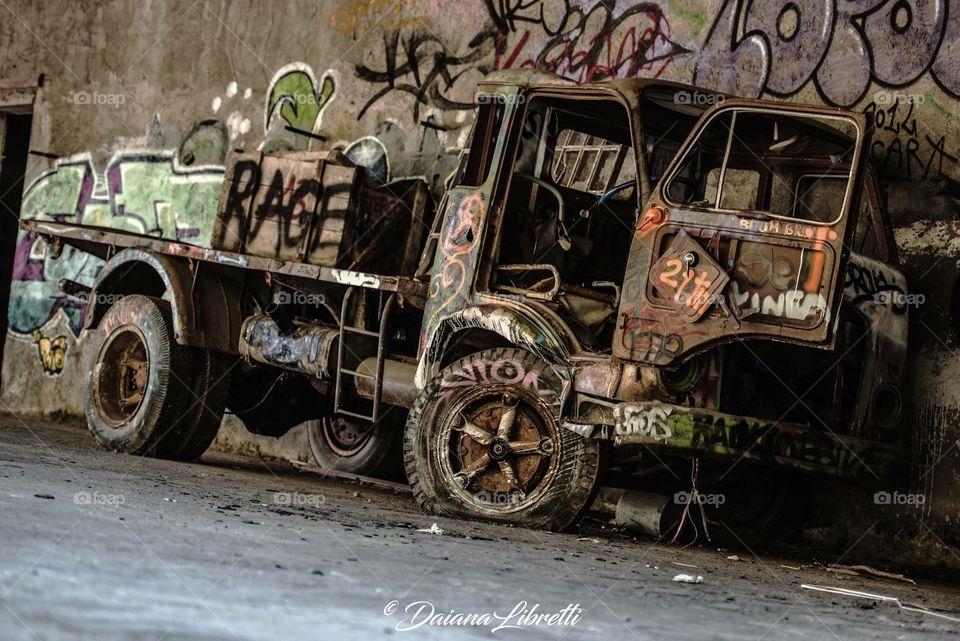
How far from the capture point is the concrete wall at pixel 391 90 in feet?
22.9

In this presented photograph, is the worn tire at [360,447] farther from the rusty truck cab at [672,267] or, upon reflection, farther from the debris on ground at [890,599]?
the debris on ground at [890,599]

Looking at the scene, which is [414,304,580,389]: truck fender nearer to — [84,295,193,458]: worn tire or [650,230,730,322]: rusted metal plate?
[650,230,730,322]: rusted metal plate

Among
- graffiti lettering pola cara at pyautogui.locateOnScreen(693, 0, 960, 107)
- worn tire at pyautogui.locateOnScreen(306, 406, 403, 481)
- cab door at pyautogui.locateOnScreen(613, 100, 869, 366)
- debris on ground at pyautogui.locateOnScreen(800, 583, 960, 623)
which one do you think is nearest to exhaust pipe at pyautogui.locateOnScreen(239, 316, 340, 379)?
worn tire at pyautogui.locateOnScreen(306, 406, 403, 481)

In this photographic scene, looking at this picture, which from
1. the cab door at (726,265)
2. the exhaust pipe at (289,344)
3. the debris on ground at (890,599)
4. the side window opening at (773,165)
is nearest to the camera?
the debris on ground at (890,599)

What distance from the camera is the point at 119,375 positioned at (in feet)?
27.6

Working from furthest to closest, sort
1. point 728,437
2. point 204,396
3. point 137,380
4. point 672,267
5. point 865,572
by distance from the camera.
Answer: point 137,380
point 204,396
point 865,572
point 672,267
point 728,437

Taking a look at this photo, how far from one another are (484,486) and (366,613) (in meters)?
3.01

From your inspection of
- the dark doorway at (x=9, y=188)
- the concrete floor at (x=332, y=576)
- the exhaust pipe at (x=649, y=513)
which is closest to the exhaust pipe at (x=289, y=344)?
the concrete floor at (x=332, y=576)

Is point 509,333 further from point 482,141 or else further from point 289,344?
point 289,344

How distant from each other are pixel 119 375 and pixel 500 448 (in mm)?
3389

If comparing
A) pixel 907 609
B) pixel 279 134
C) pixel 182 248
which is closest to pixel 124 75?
pixel 279 134

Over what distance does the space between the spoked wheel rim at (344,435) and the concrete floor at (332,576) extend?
2102mm

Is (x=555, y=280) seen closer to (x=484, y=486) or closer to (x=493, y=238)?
(x=493, y=238)

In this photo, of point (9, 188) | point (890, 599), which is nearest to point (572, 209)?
point (890, 599)
